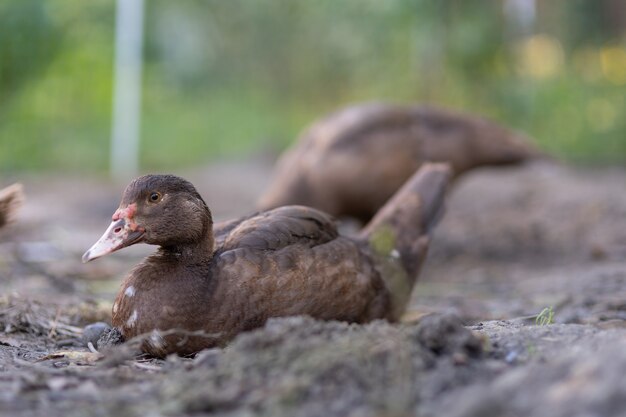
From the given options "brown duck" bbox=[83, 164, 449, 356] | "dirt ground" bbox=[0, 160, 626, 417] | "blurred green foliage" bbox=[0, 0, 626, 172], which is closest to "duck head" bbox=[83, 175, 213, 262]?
"brown duck" bbox=[83, 164, 449, 356]

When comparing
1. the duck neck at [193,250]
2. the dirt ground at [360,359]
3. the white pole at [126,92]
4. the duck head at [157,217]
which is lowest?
the dirt ground at [360,359]

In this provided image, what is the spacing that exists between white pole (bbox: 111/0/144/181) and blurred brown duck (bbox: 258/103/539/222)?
6.45m

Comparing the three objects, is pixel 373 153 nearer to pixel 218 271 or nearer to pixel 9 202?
pixel 9 202

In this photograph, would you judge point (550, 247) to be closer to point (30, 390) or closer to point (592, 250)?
point (592, 250)

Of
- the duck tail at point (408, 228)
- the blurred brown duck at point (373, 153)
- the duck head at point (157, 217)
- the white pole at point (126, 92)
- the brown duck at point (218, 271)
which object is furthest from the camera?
the white pole at point (126, 92)

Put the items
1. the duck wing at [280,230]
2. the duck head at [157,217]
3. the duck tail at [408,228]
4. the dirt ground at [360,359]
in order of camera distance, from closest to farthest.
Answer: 1. the dirt ground at [360,359]
2. the duck head at [157,217]
3. the duck wing at [280,230]
4. the duck tail at [408,228]

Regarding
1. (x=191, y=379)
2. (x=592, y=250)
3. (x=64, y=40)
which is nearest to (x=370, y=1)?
(x=64, y=40)

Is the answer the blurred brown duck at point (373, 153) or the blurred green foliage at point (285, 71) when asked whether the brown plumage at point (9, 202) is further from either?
the blurred green foliage at point (285, 71)

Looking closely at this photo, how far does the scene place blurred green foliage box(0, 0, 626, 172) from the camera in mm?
13070

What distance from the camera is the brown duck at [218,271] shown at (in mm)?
4059

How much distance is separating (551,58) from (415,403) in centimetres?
1289

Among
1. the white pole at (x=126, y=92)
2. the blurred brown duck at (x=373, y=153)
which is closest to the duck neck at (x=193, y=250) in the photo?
the blurred brown duck at (x=373, y=153)

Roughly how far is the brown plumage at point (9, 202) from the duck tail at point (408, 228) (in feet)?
5.97

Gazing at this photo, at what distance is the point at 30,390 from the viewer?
3133 millimetres
